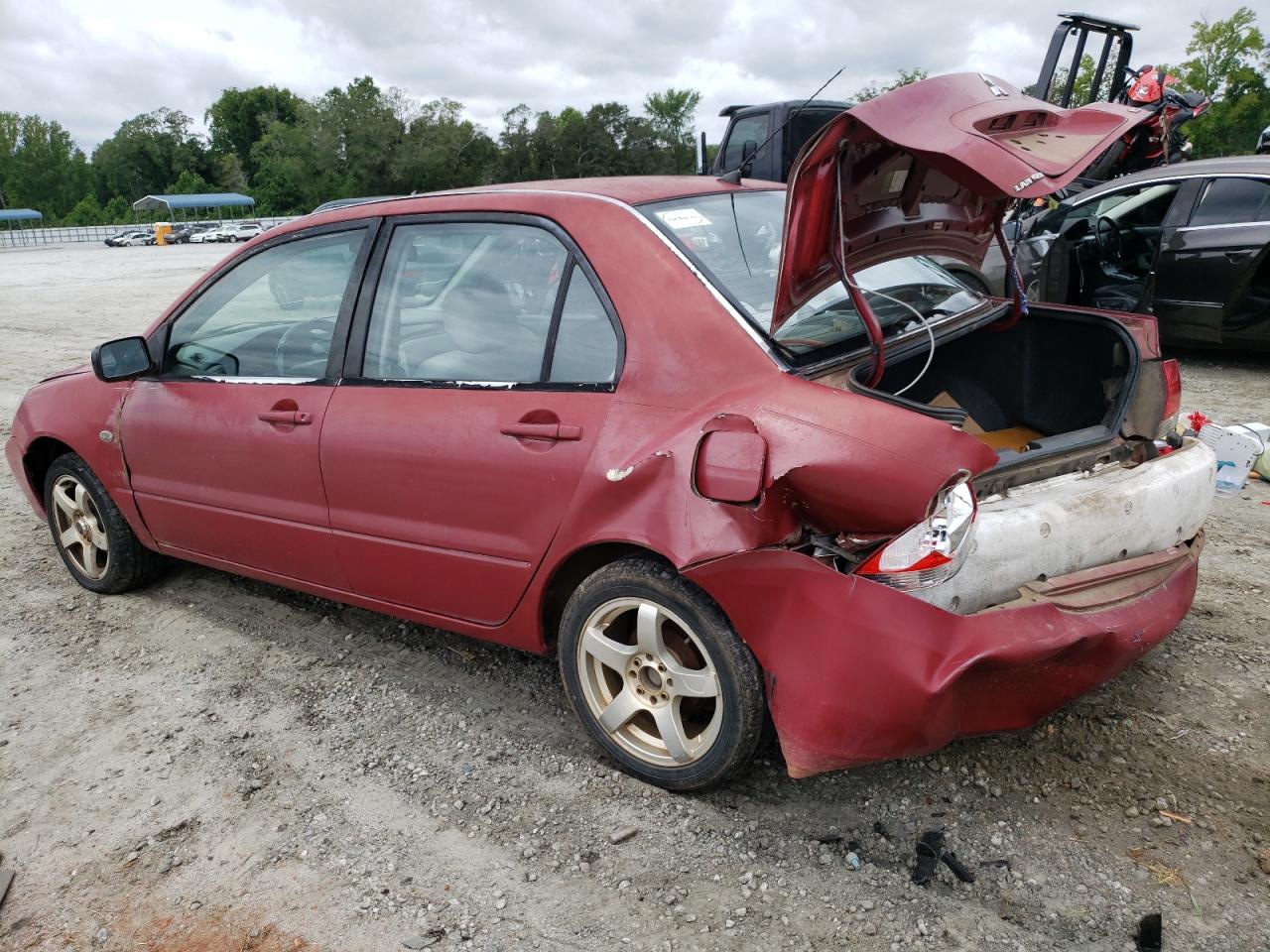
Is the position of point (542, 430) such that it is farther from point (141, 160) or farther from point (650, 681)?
point (141, 160)

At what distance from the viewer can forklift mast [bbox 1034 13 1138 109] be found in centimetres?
864

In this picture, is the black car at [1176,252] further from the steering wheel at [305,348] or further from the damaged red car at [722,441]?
the steering wheel at [305,348]

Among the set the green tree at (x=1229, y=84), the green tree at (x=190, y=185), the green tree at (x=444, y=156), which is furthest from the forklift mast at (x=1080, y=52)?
the green tree at (x=190, y=185)

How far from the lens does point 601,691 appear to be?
2.85m

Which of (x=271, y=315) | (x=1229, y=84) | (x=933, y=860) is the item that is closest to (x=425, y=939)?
(x=933, y=860)

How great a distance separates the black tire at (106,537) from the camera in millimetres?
4234

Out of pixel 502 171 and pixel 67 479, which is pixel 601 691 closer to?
pixel 67 479

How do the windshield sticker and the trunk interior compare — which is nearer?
the windshield sticker

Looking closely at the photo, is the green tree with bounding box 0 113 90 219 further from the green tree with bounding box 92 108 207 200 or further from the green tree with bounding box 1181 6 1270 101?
the green tree with bounding box 1181 6 1270 101

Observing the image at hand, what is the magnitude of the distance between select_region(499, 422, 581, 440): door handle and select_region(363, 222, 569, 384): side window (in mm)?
155

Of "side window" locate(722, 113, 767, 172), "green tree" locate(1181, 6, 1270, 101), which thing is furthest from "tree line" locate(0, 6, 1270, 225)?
"side window" locate(722, 113, 767, 172)

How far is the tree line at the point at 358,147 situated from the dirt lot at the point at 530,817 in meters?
43.3

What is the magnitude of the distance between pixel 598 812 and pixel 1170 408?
2.08 m

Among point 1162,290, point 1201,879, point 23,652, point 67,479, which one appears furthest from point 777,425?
point 1162,290
